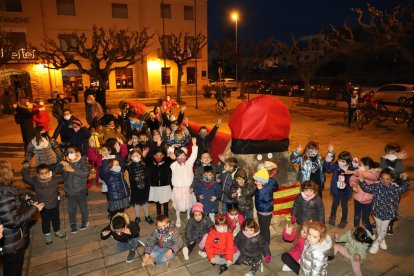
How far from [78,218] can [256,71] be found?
205 feet

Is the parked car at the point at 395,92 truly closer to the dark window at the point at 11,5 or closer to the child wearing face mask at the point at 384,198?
the child wearing face mask at the point at 384,198

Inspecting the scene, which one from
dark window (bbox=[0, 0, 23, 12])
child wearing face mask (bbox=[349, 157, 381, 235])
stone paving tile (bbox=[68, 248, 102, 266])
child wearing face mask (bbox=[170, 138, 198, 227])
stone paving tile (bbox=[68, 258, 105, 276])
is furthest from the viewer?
dark window (bbox=[0, 0, 23, 12])

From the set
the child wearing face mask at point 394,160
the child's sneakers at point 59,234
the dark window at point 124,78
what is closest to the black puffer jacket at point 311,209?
the child wearing face mask at point 394,160

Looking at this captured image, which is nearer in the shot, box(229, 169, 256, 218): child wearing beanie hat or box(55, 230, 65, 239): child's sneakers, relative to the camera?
box(229, 169, 256, 218): child wearing beanie hat

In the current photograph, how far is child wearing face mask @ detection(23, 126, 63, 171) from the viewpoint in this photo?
686cm

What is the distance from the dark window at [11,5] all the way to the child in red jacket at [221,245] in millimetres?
30221

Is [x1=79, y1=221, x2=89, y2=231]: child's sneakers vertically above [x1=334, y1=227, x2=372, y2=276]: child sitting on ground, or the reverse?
[x1=334, y1=227, x2=372, y2=276]: child sitting on ground

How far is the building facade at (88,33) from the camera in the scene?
87.2ft

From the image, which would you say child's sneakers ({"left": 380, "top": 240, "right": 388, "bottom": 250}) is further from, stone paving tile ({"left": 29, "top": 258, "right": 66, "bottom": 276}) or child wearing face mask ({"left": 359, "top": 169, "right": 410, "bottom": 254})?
stone paving tile ({"left": 29, "top": 258, "right": 66, "bottom": 276})

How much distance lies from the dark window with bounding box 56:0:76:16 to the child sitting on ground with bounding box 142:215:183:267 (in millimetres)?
29967

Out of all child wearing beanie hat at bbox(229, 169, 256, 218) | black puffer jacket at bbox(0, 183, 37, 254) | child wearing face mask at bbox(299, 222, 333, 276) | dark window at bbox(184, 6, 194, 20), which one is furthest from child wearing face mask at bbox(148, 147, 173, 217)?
dark window at bbox(184, 6, 194, 20)

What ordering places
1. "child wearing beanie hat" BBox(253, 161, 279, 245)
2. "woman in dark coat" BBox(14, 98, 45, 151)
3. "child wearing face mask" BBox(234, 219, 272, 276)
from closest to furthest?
"child wearing face mask" BBox(234, 219, 272, 276) < "child wearing beanie hat" BBox(253, 161, 279, 245) < "woman in dark coat" BBox(14, 98, 45, 151)

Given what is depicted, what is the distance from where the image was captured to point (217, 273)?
4613 millimetres

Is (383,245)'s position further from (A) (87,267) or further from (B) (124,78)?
(B) (124,78)
